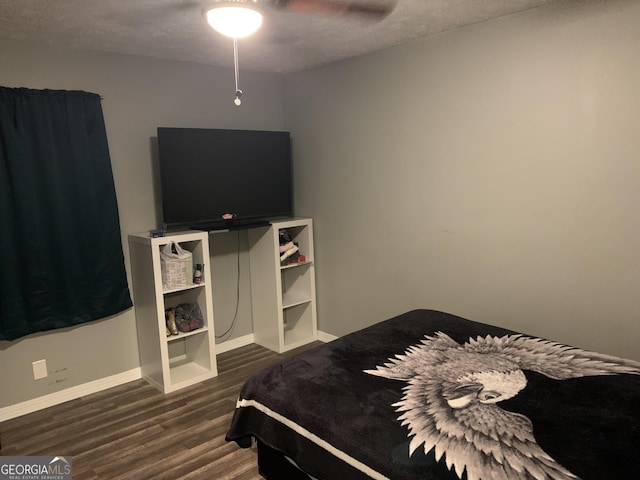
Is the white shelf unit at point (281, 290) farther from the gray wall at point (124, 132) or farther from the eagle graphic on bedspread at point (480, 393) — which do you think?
the eagle graphic on bedspread at point (480, 393)

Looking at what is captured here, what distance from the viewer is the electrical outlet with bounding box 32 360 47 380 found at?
3087 millimetres

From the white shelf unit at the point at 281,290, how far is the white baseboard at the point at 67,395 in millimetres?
1078

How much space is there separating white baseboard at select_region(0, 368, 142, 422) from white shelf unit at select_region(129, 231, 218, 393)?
0.13 metres

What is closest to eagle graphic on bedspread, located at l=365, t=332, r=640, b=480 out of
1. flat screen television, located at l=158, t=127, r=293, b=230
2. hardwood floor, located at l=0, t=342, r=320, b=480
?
hardwood floor, located at l=0, t=342, r=320, b=480

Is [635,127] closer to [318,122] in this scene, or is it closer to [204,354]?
[318,122]

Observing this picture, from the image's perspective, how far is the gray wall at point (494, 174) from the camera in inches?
94.4

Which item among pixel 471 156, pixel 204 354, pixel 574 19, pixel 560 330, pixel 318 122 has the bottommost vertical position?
pixel 204 354

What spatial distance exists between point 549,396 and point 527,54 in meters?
1.84

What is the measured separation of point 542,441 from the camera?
153 centimetres

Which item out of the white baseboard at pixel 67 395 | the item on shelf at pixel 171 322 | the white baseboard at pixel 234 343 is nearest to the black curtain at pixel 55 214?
the item on shelf at pixel 171 322

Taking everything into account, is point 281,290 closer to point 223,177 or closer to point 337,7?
point 223,177

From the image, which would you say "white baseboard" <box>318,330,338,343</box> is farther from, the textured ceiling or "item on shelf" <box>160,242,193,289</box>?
the textured ceiling

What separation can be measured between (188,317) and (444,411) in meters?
2.26

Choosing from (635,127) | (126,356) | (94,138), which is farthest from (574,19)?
(126,356)
